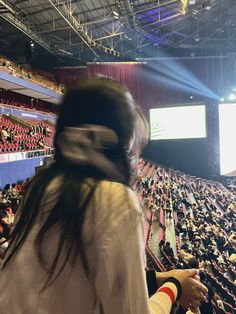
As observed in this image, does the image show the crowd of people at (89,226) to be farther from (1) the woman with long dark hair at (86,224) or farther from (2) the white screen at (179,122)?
(2) the white screen at (179,122)

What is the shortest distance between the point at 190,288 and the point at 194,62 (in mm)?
19029

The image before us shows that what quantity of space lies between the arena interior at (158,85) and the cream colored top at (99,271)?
629 centimetres

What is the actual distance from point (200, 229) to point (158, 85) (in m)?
12.4

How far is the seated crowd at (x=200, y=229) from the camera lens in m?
4.99

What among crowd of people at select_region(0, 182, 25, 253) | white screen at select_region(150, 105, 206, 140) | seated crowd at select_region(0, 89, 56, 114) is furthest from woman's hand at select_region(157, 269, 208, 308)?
white screen at select_region(150, 105, 206, 140)

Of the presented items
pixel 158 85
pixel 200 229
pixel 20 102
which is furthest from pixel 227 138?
pixel 200 229

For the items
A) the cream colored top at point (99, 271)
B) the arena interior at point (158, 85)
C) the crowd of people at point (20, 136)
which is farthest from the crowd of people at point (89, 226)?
the crowd of people at point (20, 136)

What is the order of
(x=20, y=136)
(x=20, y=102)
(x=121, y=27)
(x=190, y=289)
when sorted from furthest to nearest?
(x=20, y=102)
(x=121, y=27)
(x=20, y=136)
(x=190, y=289)

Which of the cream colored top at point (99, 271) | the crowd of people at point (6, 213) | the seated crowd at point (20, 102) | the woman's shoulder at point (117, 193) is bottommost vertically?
the crowd of people at point (6, 213)

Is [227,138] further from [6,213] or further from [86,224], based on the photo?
[86,224]

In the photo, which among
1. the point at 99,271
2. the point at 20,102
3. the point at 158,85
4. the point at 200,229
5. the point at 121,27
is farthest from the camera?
the point at 158,85

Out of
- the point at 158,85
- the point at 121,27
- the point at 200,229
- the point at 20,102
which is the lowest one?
the point at 200,229

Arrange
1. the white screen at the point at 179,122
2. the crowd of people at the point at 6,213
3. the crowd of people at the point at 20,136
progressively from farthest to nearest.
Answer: the white screen at the point at 179,122 < the crowd of people at the point at 20,136 < the crowd of people at the point at 6,213

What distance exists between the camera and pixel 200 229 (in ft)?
27.8
